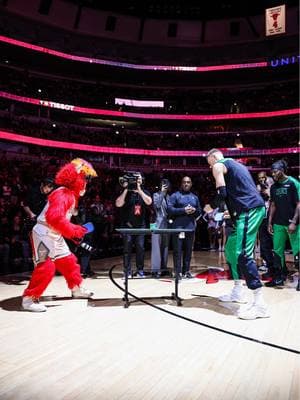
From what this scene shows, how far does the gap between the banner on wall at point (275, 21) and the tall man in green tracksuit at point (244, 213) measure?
2135 centimetres

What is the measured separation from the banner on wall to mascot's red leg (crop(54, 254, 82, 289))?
22093mm

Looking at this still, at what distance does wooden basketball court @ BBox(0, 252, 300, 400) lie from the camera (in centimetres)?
208

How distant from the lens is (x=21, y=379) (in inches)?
86.7

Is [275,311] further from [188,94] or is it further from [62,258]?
[188,94]

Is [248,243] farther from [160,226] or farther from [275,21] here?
[275,21]

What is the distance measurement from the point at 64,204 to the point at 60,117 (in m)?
23.4

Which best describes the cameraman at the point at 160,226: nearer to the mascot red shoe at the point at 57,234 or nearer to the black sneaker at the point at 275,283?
the black sneaker at the point at 275,283

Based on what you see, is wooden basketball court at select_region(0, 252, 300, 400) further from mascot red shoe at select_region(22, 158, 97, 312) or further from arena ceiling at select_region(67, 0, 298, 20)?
arena ceiling at select_region(67, 0, 298, 20)

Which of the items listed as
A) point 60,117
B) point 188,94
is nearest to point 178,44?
point 188,94

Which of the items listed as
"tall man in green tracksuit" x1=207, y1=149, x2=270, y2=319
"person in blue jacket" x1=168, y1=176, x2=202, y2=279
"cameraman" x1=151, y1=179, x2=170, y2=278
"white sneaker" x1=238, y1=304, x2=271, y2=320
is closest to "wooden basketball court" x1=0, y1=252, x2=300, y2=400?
"white sneaker" x1=238, y1=304, x2=271, y2=320

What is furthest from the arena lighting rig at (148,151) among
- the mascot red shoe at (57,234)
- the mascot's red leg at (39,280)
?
the mascot's red leg at (39,280)

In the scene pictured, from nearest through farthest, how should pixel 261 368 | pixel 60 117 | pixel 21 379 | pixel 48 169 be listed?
pixel 21 379
pixel 261 368
pixel 48 169
pixel 60 117

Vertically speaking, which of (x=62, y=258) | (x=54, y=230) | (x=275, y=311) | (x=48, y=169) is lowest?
(x=275, y=311)

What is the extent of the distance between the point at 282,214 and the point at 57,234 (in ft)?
9.43
